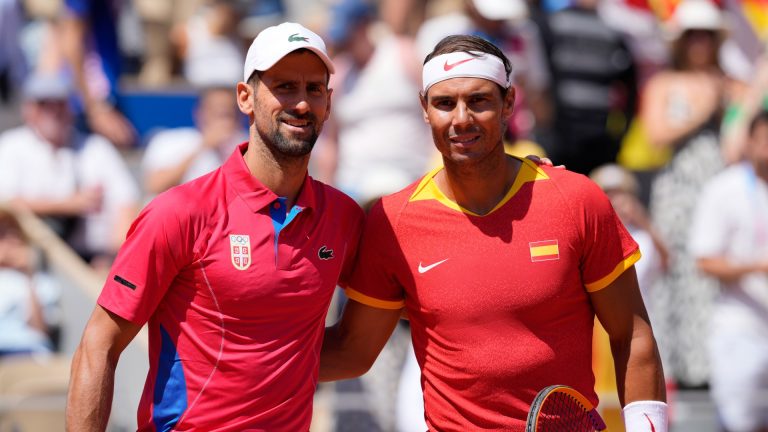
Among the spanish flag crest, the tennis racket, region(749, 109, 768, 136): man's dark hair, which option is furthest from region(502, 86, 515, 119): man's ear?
region(749, 109, 768, 136): man's dark hair

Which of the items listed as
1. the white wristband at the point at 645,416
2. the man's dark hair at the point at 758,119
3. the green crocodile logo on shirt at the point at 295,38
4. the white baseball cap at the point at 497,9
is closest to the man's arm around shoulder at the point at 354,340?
the white wristband at the point at 645,416

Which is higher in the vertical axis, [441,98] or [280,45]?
[280,45]

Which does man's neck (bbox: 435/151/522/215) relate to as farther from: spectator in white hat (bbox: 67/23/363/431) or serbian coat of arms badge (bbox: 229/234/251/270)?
serbian coat of arms badge (bbox: 229/234/251/270)

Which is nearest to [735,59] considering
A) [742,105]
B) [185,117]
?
[742,105]

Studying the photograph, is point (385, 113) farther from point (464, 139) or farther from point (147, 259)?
point (147, 259)

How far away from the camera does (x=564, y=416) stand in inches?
182

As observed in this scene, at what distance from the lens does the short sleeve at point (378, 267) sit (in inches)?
197

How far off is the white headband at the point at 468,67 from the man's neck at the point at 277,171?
563 millimetres

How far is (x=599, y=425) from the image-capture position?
15.5 feet

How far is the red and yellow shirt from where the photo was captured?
4797 millimetres

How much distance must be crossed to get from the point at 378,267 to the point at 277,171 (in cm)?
54

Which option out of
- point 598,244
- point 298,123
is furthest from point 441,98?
point 598,244

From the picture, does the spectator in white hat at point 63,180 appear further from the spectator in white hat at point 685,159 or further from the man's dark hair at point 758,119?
the man's dark hair at point 758,119

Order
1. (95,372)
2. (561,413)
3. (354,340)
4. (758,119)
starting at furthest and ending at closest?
(758,119), (354,340), (561,413), (95,372)
